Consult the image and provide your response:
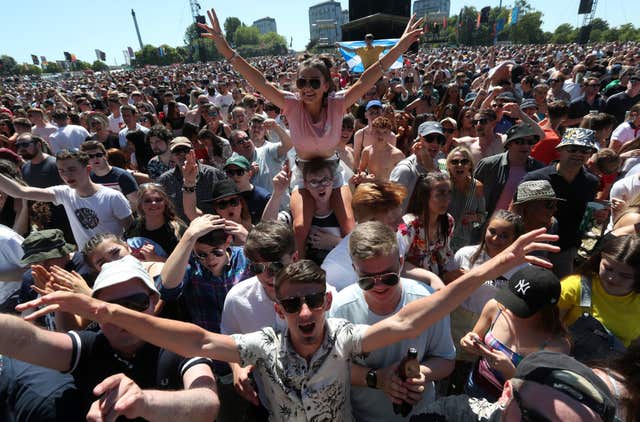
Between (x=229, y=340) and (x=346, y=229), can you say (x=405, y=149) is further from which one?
(x=229, y=340)

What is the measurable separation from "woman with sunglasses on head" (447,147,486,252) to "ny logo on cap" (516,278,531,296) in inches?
63.7

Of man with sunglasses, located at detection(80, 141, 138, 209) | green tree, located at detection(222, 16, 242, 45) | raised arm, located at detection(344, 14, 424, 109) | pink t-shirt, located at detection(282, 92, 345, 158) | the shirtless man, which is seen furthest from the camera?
green tree, located at detection(222, 16, 242, 45)

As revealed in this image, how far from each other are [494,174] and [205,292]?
3241mm

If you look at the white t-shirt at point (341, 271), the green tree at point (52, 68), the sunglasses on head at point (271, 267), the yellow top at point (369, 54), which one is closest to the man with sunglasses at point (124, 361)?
the sunglasses on head at point (271, 267)

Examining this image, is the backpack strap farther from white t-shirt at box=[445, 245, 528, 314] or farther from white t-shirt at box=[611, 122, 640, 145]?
white t-shirt at box=[611, 122, 640, 145]

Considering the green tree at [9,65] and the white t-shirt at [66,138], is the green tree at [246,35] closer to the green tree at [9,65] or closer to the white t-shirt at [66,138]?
the green tree at [9,65]

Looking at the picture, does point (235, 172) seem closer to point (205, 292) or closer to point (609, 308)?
point (205, 292)

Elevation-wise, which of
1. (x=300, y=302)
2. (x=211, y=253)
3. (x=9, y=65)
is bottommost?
(x=211, y=253)

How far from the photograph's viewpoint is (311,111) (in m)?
3.19

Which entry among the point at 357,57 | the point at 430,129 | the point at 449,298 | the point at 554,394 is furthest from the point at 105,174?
the point at 357,57

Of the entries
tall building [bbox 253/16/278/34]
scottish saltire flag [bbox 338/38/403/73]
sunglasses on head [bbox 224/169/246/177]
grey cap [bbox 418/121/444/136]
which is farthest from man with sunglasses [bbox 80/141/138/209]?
tall building [bbox 253/16/278/34]

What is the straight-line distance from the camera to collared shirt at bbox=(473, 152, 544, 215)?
12.4 feet

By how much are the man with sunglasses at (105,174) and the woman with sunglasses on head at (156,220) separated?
0.88m

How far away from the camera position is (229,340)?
1.68 metres
